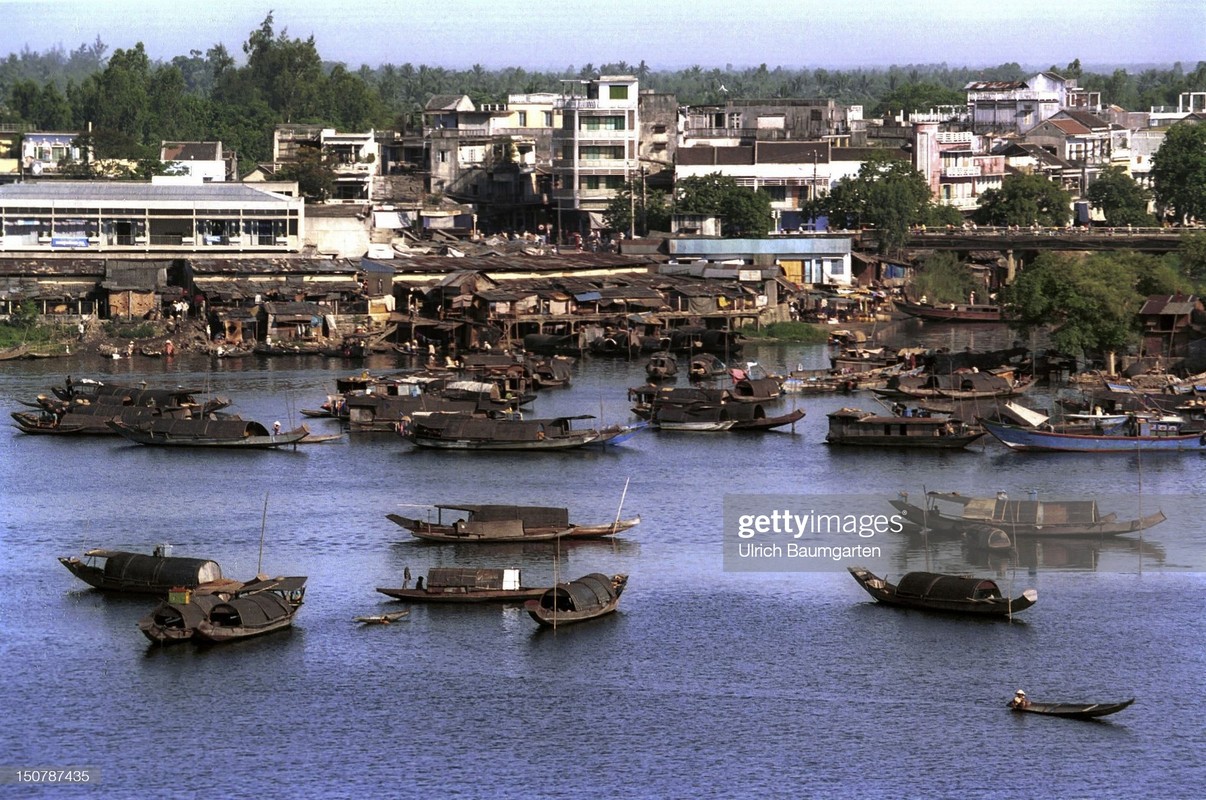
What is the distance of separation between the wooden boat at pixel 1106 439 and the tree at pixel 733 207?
92.7 feet

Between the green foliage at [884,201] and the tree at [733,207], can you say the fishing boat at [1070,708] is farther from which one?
the green foliage at [884,201]

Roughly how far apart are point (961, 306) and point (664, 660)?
3807 centimetres

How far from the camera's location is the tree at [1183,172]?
74.0 m

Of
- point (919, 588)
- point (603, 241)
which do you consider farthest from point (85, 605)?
point (603, 241)

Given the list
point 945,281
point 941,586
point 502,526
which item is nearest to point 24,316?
point 502,526

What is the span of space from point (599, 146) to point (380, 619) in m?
48.1

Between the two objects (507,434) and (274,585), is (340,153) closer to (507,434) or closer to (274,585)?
(507,434)

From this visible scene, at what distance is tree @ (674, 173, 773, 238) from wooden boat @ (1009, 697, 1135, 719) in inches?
1731

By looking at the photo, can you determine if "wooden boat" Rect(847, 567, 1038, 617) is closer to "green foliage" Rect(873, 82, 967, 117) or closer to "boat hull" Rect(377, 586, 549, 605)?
"boat hull" Rect(377, 586, 549, 605)

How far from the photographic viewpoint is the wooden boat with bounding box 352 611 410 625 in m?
26.6

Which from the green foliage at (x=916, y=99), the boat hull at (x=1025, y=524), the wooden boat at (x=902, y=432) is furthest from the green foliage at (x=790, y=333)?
the green foliage at (x=916, y=99)

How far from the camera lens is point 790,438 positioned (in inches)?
1619

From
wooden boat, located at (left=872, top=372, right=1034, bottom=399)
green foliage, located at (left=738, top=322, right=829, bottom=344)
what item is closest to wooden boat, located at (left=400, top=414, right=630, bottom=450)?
wooden boat, located at (left=872, top=372, right=1034, bottom=399)

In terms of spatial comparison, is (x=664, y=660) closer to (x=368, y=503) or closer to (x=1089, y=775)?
(x=1089, y=775)
